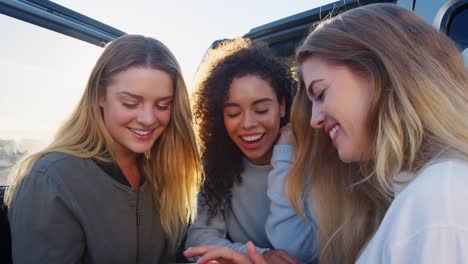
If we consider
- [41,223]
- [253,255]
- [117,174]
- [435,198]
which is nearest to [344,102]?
[435,198]

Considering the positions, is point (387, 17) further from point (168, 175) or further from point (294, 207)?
point (168, 175)

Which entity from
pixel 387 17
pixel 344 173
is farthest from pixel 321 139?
pixel 387 17

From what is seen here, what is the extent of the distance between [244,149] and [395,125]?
107 cm

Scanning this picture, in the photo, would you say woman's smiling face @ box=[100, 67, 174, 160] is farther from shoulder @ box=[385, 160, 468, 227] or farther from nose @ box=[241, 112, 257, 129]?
shoulder @ box=[385, 160, 468, 227]

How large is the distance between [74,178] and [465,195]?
1284 mm

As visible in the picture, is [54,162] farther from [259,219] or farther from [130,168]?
[259,219]

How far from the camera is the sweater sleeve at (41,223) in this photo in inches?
55.0

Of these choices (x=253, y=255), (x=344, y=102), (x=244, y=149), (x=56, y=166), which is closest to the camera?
(x=344, y=102)

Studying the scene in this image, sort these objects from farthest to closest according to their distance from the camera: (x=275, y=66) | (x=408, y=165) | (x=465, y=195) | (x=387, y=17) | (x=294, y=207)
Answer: (x=275, y=66) < (x=294, y=207) < (x=387, y=17) < (x=408, y=165) < (x=465, y=195)

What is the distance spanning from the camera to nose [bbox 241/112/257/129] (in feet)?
6.37

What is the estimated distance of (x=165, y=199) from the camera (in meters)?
1.93

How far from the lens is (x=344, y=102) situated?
3.99ft

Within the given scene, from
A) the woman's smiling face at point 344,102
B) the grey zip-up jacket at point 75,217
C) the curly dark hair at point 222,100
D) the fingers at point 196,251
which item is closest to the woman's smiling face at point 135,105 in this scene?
the grey zip-up jacket at point 75,217

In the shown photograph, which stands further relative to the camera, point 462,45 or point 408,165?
point 462,45
